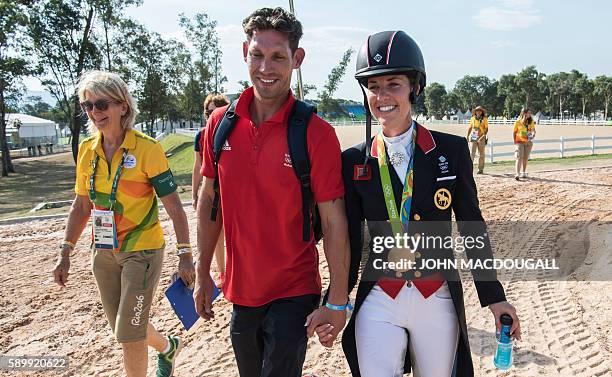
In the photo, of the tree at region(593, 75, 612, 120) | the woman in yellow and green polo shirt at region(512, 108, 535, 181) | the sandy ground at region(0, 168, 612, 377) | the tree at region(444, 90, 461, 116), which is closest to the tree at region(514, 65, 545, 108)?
the tree at region(593, 75, 612, 120)

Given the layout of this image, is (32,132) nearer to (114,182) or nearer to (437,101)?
(114,182)

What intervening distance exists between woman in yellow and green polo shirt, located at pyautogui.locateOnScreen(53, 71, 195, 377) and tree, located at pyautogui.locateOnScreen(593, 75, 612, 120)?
270 ft

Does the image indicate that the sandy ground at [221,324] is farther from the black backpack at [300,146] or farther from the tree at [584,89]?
the tree at [584,89]

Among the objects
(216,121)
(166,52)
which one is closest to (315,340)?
(216,121)

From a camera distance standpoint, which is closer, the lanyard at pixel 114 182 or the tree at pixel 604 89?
the lanyard at pixel 114 182

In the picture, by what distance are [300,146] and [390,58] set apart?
589mm

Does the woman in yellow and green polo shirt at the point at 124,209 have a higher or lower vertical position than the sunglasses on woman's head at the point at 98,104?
lower

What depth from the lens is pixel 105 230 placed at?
3299 mm

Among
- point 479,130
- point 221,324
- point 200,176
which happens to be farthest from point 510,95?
point 221,324

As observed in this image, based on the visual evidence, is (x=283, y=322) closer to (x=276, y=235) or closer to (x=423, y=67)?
(x=276, y=235)

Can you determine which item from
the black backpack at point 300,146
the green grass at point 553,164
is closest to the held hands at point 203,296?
the black backpack at point 300,146

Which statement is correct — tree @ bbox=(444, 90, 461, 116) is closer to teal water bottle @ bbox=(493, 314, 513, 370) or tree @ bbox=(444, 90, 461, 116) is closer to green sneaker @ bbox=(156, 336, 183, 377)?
green sneaker @ bbox=(156, 336, 183, 377)

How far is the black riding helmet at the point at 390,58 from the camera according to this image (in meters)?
2.34

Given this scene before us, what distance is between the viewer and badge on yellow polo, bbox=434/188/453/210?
7.74 ft
